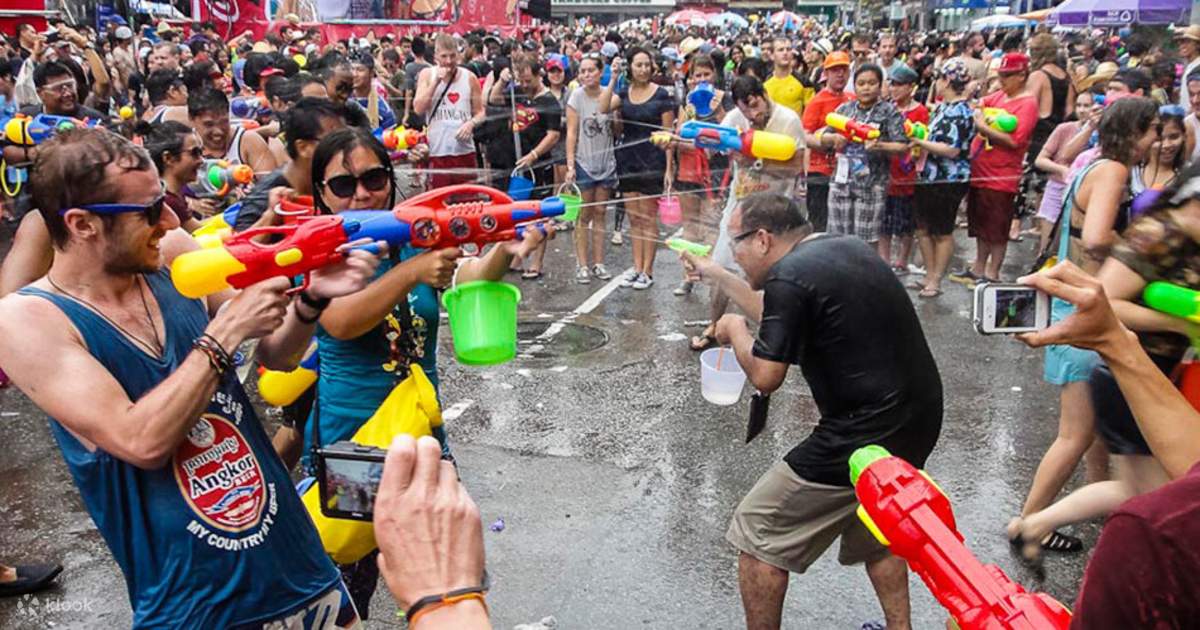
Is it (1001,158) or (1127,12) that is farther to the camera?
(1127,12)

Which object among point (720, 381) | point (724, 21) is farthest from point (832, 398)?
point (724, 21)

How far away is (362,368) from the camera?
9.96ft

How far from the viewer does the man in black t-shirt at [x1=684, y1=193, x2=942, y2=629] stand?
3.21 metres

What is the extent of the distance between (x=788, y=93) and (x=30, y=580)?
787 cm

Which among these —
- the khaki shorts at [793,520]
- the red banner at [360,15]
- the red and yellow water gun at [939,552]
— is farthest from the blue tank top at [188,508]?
the red banner at [360,15]

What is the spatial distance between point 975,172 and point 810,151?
138 cm

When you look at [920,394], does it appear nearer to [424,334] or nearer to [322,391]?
[424,334]

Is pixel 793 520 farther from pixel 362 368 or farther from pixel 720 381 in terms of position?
pixel 362 368

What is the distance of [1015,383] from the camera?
6.45m

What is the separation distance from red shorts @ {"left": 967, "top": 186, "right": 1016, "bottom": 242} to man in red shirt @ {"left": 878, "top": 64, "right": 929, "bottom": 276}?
506 millimetres

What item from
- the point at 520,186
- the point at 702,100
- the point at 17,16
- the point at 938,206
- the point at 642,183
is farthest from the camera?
the point at 17,16

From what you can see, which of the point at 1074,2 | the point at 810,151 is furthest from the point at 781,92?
the point at 1074,2

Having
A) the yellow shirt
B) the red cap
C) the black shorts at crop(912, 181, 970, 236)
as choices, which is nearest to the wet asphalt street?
the black shorts at crop(912, 181, 970, 236)

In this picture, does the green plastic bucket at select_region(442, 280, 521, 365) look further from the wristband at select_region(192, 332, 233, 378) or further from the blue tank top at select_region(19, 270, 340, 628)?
the wristband at select_region(192, 332, 233, 378)
